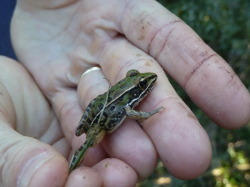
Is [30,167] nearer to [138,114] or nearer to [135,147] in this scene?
[135,147]

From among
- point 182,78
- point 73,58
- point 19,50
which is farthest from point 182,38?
point 19,50

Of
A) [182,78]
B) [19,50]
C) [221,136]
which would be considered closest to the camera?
[182,78]

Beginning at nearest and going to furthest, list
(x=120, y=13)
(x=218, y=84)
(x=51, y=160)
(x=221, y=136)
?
(x=51, y=160), (x=218, y=84), (x=120, y=13), (x=221, y=136)

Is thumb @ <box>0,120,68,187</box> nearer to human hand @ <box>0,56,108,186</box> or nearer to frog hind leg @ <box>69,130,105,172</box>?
human hand @ <box>0,56,108,186</box>

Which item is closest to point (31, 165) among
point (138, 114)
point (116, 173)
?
point (116, 173)

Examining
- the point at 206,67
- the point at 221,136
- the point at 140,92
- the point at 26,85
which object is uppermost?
the point at 206,67

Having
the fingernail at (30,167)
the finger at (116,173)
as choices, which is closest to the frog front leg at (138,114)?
the finger at (116,173)

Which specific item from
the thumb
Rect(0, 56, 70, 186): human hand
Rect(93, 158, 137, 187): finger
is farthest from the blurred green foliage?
the thumb

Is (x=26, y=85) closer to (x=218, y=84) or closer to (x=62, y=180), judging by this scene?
(x=62, y=180)
